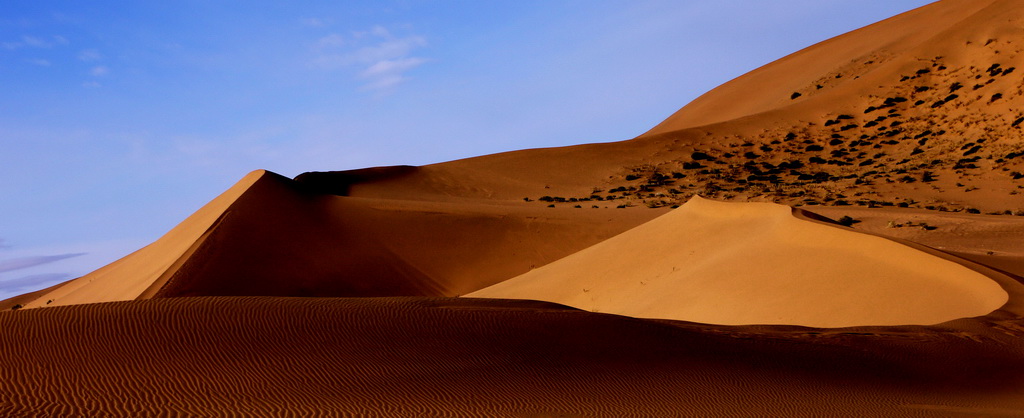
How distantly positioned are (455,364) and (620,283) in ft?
39.3

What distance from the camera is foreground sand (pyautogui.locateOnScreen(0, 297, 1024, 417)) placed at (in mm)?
8398

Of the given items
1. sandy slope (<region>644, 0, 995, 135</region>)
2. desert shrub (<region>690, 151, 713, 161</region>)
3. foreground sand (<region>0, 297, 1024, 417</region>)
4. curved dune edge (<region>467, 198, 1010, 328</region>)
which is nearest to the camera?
foreground sand (<region>0, 297, 1024, 417</region>)

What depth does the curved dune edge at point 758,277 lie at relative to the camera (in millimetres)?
15445

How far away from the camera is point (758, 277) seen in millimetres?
17891

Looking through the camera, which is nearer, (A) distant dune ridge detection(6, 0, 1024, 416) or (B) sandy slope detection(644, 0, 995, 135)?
(A) distant dune ridge detection(6, 0, 1024, 416)

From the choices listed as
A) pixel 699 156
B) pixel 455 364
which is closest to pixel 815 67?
pixel 699 156

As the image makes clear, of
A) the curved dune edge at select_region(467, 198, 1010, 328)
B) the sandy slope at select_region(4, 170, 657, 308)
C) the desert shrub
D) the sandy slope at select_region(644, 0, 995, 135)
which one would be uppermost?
the sandy slope at select_region(644, 0, 995, 135)

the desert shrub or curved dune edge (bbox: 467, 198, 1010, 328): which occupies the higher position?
the desert shrub

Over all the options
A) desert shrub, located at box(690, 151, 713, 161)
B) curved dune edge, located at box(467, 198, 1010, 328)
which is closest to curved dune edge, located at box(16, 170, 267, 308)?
curved dune edge, located at box(467, 198, 1010, 328)

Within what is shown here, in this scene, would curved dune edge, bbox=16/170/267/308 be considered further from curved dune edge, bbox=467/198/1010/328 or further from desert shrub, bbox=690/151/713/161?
desert shrub, bbox=690/151/713/161

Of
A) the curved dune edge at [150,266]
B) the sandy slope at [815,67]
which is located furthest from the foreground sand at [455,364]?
the sandy slope at [815,67]

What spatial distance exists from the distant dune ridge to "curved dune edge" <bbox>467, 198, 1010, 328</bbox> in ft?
0.21

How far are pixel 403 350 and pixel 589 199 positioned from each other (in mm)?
27869

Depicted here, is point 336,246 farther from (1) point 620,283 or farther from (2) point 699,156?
(2) point 699,156
